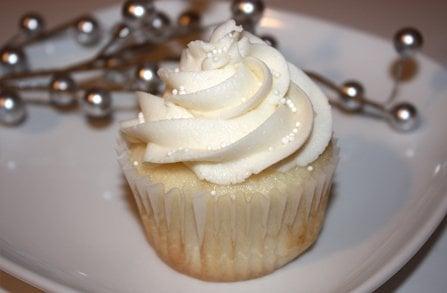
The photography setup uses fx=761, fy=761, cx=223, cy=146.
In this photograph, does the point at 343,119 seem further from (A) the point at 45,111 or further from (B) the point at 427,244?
(A) the point at 45,111

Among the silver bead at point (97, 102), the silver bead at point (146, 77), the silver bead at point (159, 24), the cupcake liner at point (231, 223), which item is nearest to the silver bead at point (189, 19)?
the silver bead at point (159, 24)

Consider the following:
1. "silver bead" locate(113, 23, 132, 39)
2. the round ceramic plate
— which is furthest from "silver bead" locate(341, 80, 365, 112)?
"silver bead" locate(113, 23, 132, 39)

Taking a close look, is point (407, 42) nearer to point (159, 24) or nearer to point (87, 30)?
point (159, 24)

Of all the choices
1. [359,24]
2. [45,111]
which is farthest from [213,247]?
[359,24]

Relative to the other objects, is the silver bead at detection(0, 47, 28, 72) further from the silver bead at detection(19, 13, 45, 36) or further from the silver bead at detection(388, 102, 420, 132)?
the silver bead at detection(388, 102, 420, 132)

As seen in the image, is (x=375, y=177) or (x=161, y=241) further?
(x=375, y=177)

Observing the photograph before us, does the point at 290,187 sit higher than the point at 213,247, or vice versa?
the point at 290,187

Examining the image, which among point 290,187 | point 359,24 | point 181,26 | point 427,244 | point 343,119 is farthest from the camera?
point 359,24

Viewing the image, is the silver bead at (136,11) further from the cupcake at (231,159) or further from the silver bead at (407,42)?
the silver bead at (407,42)
